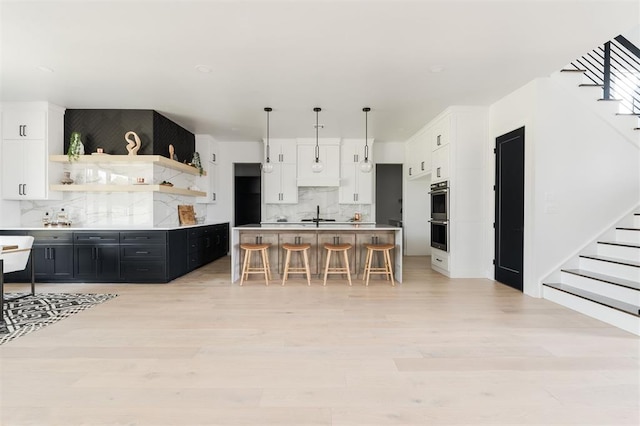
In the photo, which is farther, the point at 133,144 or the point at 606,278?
the point at 133,144

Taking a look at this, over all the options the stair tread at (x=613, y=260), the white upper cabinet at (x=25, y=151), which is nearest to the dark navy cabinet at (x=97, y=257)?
the white upper cabinet at (x=25, y=151)

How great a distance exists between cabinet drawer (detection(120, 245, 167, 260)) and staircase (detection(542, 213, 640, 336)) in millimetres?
5092

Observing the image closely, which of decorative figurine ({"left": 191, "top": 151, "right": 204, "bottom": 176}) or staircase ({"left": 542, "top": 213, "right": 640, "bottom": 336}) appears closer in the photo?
staircase ({"left": 542, "top": 213, "right": 640, "bottom": 336})

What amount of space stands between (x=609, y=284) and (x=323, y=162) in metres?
4.97

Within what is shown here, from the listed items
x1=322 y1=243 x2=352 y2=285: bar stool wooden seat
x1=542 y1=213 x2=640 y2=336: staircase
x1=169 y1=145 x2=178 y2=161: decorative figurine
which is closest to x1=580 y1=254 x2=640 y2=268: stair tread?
x1=542 y1=213 x2=640 y2=336: staircase

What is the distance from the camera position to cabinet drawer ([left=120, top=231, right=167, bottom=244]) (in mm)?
4641

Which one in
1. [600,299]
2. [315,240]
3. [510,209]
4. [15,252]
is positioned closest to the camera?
[600,299]

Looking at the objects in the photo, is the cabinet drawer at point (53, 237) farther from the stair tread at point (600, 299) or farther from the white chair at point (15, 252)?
the stair tread at point (600, 299)

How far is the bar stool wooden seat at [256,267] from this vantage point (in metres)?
4.63

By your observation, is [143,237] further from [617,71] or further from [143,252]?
[617,71]

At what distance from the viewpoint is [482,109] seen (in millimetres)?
5000

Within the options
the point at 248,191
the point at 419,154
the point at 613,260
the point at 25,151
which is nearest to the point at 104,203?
the point at 25,151

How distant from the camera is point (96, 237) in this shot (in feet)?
15.1

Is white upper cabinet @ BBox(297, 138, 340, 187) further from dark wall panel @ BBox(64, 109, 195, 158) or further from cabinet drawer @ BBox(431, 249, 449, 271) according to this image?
dark wall panel @ BBox(64, 109, 195, 158)
